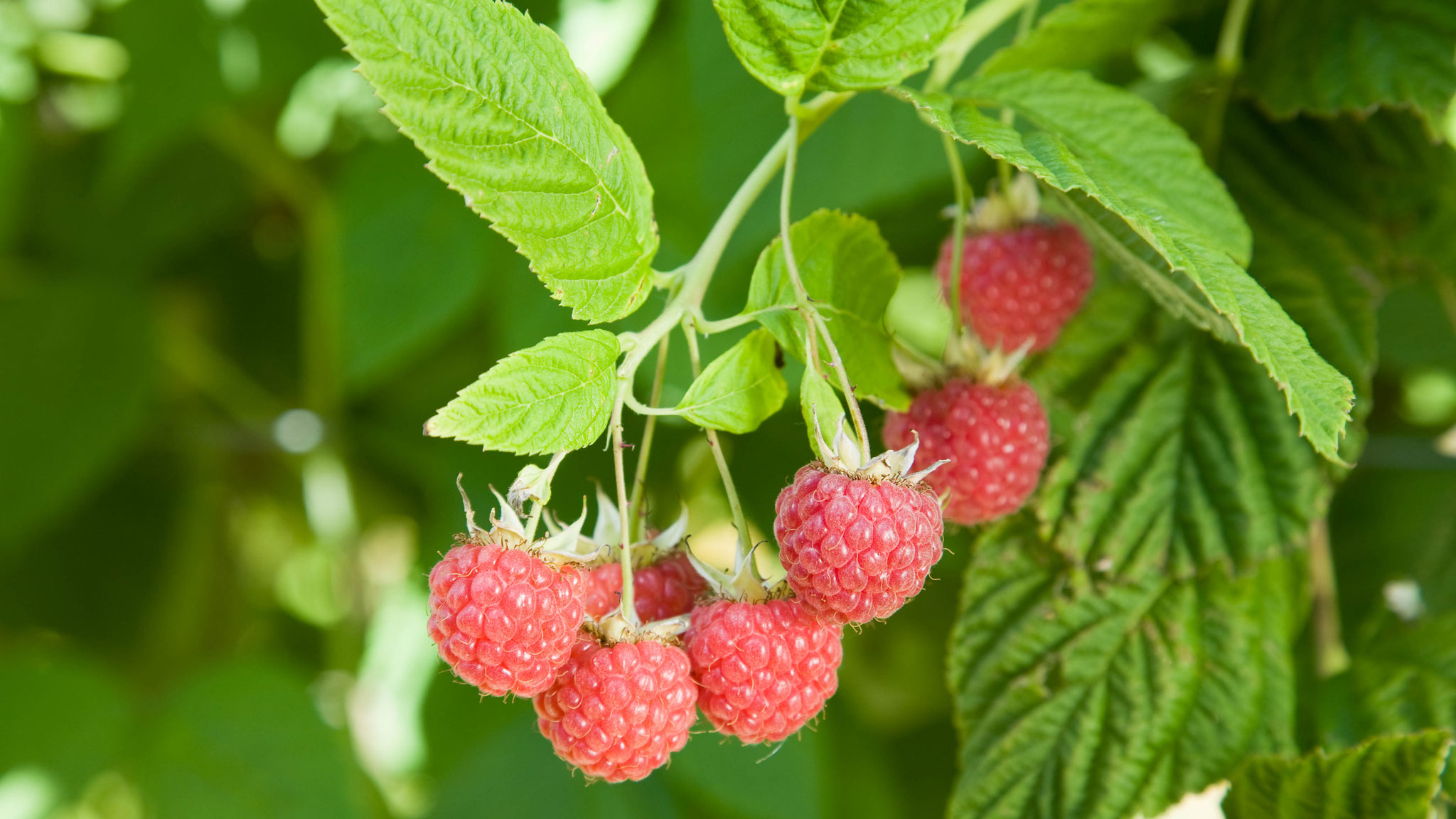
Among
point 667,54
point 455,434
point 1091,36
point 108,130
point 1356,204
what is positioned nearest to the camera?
point 455,434

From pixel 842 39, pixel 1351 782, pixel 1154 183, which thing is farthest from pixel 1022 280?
pixel 1351 782

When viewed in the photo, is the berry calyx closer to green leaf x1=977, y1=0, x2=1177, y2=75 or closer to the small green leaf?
the small green leaf

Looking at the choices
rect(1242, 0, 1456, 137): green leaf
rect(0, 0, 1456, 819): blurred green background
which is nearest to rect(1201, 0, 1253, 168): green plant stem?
rect(1242, 0, 1456, 137): green leaf

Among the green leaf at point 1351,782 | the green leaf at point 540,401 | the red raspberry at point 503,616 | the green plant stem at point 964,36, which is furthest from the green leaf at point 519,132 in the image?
the green leaf at point 1351,782

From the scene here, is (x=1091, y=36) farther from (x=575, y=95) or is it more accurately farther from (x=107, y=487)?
(x=107, y=487)

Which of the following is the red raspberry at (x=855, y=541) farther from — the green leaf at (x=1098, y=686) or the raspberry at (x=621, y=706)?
the green leaf at (x=1098, y=686)

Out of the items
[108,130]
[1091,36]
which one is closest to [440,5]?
[1091,36]
